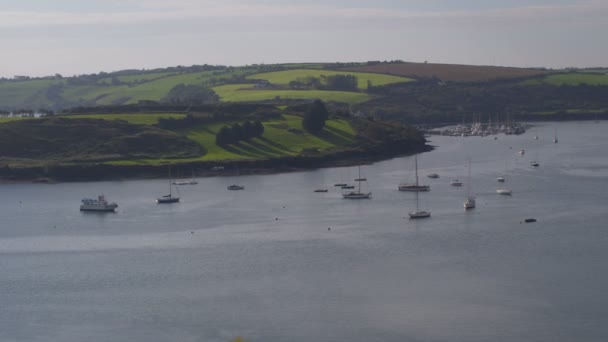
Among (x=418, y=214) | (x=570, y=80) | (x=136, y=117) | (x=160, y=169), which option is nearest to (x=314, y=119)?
(x=136, y=117)

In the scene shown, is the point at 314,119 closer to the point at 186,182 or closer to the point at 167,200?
the point at 186,182

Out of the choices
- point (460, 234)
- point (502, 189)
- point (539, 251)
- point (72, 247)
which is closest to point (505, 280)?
point (539, 251)

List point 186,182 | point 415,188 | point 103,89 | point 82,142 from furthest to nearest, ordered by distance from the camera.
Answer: point 103,89 < point 82,142 < point 186,182 < point 415,188

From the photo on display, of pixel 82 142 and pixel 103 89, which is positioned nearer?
pixel 82 142

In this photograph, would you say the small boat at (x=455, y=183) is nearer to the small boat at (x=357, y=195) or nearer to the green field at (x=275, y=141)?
the small boat at (x=357, y=195)

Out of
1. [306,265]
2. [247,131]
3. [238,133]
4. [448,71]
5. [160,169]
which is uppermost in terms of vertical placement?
[448,71]

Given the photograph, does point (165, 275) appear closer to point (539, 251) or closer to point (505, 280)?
point (505, 280)

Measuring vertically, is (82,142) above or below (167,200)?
above

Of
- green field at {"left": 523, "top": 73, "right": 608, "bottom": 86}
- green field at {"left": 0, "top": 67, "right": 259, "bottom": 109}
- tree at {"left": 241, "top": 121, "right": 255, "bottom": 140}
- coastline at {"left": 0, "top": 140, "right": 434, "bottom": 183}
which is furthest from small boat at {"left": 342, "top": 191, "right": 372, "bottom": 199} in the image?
green field at {"left": 523, "top": 73, "right": 608, "bottom": 86}
